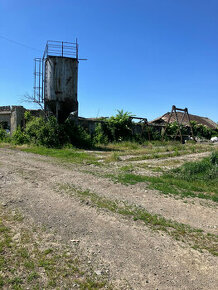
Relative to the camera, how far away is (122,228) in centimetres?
364

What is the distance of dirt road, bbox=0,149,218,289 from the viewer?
2.57 m

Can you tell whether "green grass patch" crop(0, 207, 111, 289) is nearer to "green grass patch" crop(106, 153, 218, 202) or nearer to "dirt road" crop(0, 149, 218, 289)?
"dirt road" crop(0, 149, 218, 289)

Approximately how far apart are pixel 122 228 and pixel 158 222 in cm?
63

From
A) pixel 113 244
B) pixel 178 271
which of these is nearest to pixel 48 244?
pixel 113 244

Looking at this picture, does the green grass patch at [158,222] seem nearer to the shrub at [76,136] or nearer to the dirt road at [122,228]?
the dirt road at [122,228]

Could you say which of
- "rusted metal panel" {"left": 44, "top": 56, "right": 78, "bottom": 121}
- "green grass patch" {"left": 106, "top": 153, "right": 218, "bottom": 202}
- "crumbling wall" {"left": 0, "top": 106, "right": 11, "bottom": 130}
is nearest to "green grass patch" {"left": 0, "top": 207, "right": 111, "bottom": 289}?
"green grass patch" {"left": 106, "top": 153, "right": 218, "bottom": 202}

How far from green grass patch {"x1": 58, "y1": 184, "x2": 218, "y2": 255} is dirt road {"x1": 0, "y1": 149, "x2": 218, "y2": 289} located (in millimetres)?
146

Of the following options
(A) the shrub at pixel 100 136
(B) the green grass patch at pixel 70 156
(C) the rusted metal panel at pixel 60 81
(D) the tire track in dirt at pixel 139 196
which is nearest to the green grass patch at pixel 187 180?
(D) the tire track in dirt at pixel 139 196

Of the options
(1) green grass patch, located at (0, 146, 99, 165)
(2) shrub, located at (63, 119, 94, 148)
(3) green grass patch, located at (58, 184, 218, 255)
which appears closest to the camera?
(3) green grass patch, located at (58, 184, 218, 255)

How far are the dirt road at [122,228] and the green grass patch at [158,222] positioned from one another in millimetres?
146

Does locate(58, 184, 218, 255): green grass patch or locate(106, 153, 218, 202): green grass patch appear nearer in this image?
locate(58, 184, 218, 255): green grass patch

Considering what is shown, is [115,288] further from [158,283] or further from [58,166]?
[58,166]

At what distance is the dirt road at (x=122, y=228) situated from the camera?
257 centimetres

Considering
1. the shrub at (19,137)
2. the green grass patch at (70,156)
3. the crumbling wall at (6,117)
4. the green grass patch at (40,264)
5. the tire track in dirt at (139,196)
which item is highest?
the crumbling wall at (6,117)
